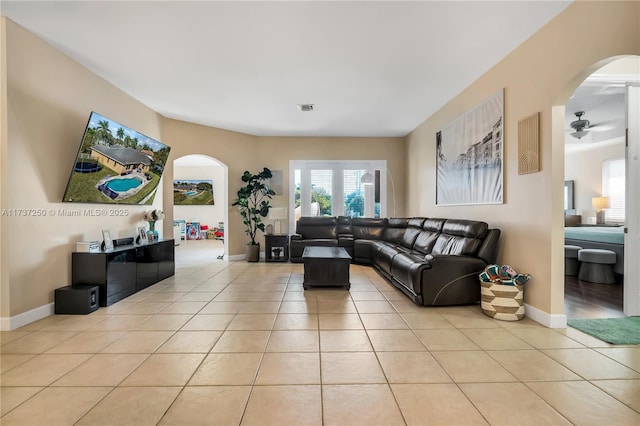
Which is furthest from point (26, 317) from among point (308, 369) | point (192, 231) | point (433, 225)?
point (192, 231)

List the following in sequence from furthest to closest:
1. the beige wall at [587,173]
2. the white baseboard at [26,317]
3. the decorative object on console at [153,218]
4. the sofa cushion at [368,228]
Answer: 1. the beige wall at [587,173]
2. the sofa cushion at [368,228]
3. the decorative object on console at [153,218]
4. the white baseboard at [26,317]

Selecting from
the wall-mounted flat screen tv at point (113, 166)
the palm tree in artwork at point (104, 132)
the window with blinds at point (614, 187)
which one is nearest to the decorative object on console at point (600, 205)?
the window with blinds at point (614, 187)

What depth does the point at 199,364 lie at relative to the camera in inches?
83.4

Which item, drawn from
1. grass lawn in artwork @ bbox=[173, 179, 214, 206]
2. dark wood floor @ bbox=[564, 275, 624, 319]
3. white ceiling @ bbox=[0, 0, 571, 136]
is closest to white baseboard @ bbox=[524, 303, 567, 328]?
dark wood floor @ bbox=[564, 275, 624, 319]

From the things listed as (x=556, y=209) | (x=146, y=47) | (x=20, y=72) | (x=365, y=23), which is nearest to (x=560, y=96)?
(x=556, y=209)

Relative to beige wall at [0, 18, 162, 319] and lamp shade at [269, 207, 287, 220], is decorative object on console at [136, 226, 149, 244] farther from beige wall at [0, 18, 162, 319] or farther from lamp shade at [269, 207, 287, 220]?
lamp shade at [269, 207, 287, 220]

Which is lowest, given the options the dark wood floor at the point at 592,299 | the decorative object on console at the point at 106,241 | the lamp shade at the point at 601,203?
the dark wood floor at the point at 592,299

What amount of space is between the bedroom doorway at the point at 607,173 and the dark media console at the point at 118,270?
5128mm

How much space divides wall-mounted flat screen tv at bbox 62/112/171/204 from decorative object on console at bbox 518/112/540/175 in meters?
4.66

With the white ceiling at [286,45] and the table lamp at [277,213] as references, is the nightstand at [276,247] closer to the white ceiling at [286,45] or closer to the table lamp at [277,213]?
the table lamp at [277,213]

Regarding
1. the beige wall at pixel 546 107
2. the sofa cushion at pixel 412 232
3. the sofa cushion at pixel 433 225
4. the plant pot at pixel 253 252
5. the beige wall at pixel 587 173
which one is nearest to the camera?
the beige wall at pixel 546 107

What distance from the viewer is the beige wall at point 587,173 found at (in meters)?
7.24

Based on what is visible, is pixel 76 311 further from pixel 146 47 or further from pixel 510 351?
pixel 510 351

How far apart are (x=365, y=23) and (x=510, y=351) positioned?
10.0ft
